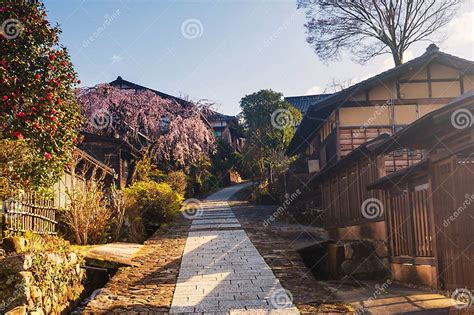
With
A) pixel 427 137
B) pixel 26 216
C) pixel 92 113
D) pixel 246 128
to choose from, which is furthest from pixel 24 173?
pixel 246 128

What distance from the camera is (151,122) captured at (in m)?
29.5

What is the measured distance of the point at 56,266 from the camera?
702 cm

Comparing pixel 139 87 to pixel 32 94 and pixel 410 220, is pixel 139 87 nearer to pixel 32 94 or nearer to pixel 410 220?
pixel 32 94

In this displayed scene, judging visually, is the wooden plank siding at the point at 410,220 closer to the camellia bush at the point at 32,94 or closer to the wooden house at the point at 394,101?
the camellia bush at the point at 32,94

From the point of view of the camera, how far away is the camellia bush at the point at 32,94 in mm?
7742

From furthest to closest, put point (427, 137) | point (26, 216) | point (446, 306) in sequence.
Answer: point (26, 216) → point (427, 137) → point (446, 306)

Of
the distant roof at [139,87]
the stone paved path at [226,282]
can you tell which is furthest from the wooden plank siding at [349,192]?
the distant roof at [139,87]

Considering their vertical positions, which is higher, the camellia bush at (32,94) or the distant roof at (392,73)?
the distant roof at (392,73)

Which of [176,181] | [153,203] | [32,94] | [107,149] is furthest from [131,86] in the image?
[32,94]

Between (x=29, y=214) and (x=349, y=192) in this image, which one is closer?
(x=29, y=214)

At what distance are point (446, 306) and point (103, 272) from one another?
6.62 meters

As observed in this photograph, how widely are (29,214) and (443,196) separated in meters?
7.39

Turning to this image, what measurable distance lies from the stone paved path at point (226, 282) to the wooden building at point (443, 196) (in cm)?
239

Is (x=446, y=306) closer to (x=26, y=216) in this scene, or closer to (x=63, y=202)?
(x=26, y=216)
